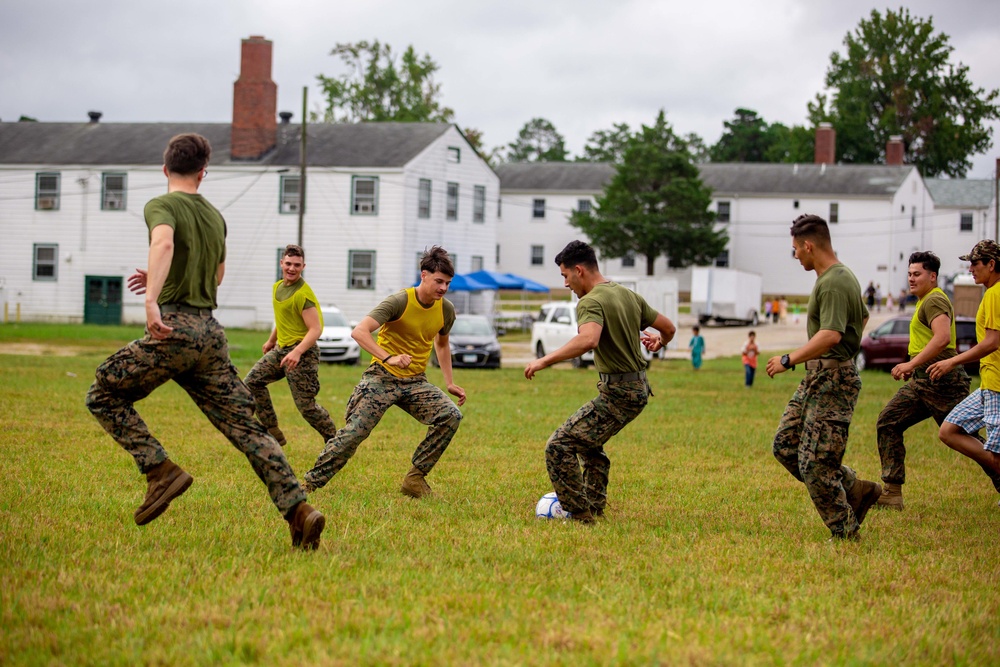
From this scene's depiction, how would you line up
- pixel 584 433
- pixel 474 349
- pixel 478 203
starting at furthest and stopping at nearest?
pixel 478 203, pixel 474 349, pixel 584 433

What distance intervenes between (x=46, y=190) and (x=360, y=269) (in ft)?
48.5

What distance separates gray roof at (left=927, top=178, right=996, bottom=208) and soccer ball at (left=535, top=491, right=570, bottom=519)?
257 ft

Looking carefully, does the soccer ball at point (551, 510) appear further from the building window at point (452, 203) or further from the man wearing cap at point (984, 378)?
the building window at point (452, 203)

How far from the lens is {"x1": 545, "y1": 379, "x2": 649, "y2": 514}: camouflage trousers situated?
7922 millimetres

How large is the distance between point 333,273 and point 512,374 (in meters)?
20.1

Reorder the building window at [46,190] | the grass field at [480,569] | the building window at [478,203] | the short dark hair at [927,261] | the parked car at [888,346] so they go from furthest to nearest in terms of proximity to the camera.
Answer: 1. the building window at [478,203]
2. the building window at [46,190]
3. the parked car at [888,346]
4. the short dark hair at [927,261]
5. the grass field at [480,569]

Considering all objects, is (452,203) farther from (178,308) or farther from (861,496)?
(178,308)

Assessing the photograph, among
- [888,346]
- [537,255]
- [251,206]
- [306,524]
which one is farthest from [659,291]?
[306,524]

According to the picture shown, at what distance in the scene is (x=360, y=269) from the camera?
46.2m

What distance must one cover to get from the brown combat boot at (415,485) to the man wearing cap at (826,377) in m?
3.05

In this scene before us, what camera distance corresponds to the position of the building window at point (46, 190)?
1896 inches

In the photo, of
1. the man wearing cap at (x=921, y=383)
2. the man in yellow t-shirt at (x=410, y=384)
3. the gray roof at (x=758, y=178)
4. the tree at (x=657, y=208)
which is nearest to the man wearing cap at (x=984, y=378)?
the man wearing cap at (x=921, y=383)

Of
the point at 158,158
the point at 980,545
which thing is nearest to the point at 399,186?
the point at 158,158

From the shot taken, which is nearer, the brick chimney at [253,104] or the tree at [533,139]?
the brick chimney at [253,104]
